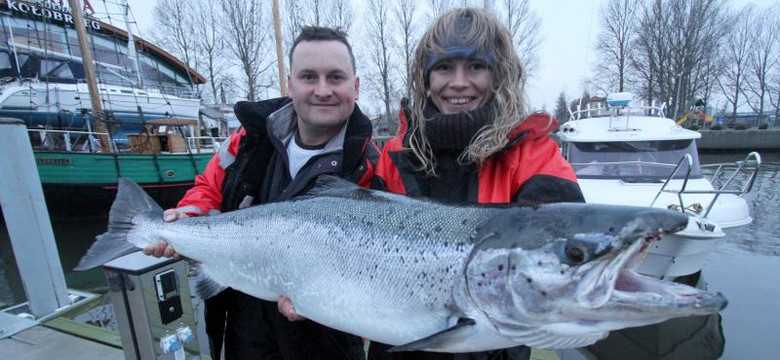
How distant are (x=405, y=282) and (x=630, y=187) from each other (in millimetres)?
6610

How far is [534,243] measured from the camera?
153 centimetres

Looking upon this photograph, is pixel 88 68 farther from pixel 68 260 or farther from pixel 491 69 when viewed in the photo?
pixel 491 69

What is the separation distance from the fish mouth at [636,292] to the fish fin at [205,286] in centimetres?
204

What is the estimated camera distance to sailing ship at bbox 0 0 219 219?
1161 centimetres

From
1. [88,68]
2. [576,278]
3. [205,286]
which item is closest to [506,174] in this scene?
[576,278]

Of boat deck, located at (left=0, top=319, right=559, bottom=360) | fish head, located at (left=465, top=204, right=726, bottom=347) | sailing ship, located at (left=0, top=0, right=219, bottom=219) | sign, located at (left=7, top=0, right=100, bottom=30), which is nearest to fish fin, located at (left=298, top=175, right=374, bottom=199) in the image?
fish head, located at (left=465, top=204, right=726, bottom=347)

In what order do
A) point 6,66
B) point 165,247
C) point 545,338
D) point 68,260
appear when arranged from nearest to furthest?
1. point 545,338
2. point 165,247
3. point 68,260
4. point 6,66

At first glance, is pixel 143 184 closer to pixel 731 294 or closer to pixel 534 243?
pixel 534 243

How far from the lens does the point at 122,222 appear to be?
8.86ft

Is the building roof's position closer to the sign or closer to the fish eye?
the sign

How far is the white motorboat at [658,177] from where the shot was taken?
18.5 feet

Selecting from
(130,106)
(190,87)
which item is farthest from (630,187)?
(190,87)

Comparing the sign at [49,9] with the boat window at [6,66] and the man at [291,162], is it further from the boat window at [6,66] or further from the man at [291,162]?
the man at [291,162]

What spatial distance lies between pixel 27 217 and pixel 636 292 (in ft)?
16.5
